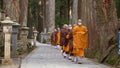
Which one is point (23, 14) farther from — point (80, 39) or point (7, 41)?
point (7, 41)

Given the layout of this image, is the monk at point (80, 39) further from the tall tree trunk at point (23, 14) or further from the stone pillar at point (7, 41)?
the tall tree trunk at point (23, 14)

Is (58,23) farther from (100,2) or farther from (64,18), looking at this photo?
(100,2)

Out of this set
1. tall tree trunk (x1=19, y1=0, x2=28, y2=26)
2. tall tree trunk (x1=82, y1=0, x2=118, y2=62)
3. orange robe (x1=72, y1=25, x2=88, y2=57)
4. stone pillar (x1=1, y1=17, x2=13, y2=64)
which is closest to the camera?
stone pillar (x1=1, y1=17, x2=13, y2=64)

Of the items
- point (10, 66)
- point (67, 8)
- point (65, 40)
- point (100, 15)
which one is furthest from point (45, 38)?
point (10, 66)

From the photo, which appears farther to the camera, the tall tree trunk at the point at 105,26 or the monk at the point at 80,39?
the monk at the point at 80,39

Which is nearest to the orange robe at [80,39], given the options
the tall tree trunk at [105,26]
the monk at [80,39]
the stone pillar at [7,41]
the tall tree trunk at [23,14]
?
the monk at [80,39]

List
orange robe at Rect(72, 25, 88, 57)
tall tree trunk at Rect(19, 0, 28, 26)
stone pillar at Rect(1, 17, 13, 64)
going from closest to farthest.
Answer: stone pillar at Rect(1, 17, 13, 64), orange robe at Rect(72, 25, 88, 57), tall tree trunk at Rect(19, 0, 28, 26)

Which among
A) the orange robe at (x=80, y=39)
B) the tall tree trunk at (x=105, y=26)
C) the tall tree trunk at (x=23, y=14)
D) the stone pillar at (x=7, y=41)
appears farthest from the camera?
the tall tree trunk at (x=23, y=14)

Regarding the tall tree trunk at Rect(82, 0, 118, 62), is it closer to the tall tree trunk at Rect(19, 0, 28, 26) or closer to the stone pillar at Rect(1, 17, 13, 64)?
the stone pillar at Rect(1, 17, 13, 64)

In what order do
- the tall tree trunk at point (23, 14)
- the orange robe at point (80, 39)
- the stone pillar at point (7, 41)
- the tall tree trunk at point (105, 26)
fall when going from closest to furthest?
1. the stone pillar at point (7, 41)
2. the tall tree trunk at point (105, 26)
3. the orange robe at point (80, 39)
4. the tall tree trunk at point (23, 14)

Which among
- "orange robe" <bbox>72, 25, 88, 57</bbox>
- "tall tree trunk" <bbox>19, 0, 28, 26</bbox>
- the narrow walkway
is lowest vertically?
the narrow walkway

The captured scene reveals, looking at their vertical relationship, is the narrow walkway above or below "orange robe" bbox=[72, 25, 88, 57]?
below

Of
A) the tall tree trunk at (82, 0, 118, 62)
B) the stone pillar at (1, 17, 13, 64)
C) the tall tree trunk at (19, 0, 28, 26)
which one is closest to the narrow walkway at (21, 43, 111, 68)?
the stone pillar at (1, 17, 13, 64)

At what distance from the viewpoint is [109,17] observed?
18578 mm
